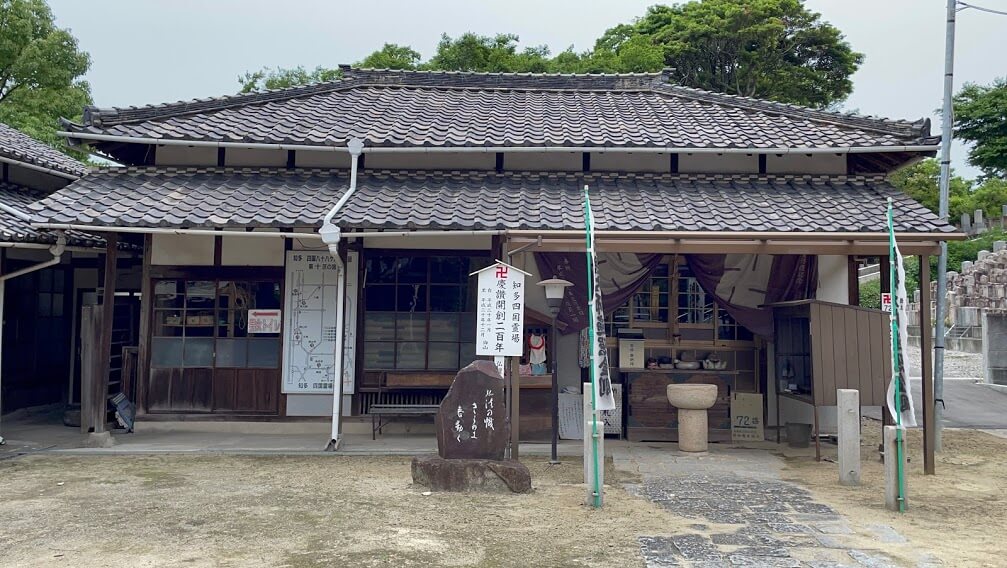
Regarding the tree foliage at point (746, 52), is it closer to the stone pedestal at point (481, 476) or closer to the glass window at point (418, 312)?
the glass window at point (418, 312)

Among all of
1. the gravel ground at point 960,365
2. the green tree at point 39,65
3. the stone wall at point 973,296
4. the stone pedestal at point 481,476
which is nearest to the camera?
the stone pedestal at point 481,476

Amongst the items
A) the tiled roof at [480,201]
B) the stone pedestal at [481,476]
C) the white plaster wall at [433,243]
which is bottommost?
the stone pedestal at [481,476]

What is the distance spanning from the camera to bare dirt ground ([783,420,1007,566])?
5.84 metres

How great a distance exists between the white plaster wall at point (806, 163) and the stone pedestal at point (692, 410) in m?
3.60

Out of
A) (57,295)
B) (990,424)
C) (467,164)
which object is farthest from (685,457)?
(57,295)

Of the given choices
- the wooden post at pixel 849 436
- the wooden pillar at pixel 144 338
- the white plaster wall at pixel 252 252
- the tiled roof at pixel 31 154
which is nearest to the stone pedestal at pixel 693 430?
the wooden post at pixel 849 436

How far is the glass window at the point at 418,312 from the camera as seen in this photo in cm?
1058

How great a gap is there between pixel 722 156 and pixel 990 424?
7.40m

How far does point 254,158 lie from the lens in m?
10.7

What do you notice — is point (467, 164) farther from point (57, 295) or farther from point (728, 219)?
point (57, 295)

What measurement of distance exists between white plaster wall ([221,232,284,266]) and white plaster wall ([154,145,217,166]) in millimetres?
1239

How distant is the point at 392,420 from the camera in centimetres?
1057

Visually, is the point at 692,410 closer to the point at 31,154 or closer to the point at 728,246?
the point at 728,246

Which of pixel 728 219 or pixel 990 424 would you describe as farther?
pixel 990 424
